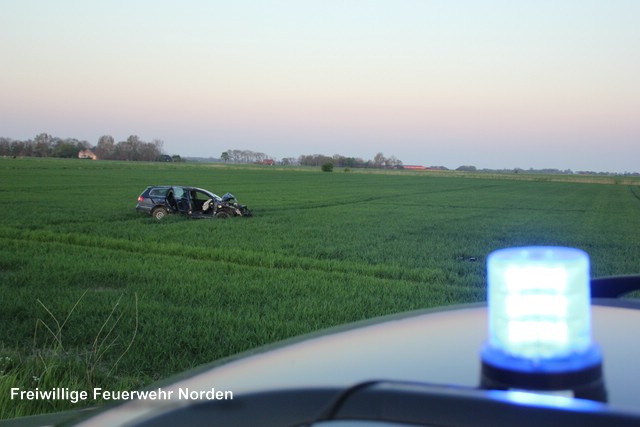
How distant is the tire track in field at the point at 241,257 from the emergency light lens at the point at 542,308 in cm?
1052

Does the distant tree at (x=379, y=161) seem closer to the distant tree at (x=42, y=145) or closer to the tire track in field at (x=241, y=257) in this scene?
the distant tree at (x=42, y=145)

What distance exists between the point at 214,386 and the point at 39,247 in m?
14.4

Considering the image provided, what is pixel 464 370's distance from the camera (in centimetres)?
121

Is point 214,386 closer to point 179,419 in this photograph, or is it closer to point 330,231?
point 179,419

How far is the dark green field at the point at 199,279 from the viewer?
6211mm

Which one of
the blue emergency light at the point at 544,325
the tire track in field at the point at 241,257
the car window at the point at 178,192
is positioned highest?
the blue emergency light at the point at 544,325

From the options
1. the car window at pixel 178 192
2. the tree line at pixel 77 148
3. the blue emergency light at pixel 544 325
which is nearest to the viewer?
the blue emergency light at pixel 544 325

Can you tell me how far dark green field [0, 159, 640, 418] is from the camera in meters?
6.21

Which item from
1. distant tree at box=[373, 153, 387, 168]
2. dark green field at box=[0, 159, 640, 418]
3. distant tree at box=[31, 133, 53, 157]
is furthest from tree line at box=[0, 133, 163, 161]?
dark green field at box=[0, 159, 640, 418]

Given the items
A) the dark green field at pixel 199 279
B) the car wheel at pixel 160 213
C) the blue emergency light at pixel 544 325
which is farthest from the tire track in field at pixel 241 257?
the blue emergency light at pixel 544 325

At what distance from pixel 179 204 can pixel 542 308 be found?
72.4ft

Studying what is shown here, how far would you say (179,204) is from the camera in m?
22.4

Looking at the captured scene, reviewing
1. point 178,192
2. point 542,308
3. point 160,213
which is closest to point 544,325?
point 542,308

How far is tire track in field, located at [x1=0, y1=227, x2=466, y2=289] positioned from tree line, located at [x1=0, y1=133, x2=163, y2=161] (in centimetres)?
14226
